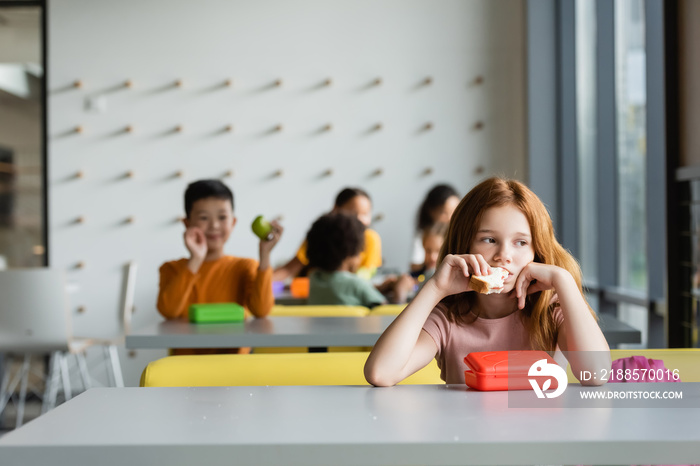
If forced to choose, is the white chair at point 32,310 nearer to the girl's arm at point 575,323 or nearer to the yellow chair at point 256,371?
the yellow chair at point 256,371

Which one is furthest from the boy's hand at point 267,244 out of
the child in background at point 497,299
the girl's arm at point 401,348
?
the girl's arm at point 401,348

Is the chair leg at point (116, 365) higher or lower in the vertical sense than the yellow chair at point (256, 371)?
lower

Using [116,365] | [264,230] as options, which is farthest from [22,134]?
[264,230]

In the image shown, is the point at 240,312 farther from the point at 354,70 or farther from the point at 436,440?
the point at 354,70

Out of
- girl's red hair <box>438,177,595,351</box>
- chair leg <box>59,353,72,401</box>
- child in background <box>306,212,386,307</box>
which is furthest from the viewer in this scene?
chair leg <box>59,353,72,401</box>

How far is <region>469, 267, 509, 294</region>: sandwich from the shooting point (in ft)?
4.14

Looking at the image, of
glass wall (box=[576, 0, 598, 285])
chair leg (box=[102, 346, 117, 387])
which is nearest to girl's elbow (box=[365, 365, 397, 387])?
glass wall (box=[576, 0, 598, 285])

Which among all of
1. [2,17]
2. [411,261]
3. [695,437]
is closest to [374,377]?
[695,437]

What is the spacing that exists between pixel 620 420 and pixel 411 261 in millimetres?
3875

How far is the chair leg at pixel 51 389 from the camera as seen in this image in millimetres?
4172

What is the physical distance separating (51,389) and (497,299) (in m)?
3.58

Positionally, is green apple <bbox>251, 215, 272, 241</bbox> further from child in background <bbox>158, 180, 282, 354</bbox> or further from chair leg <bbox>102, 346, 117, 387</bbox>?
chair leg <bbox>102, 346, 117, 387</bbox>

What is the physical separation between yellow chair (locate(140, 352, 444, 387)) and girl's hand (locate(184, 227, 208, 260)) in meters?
1.01

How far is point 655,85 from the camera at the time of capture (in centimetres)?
297
